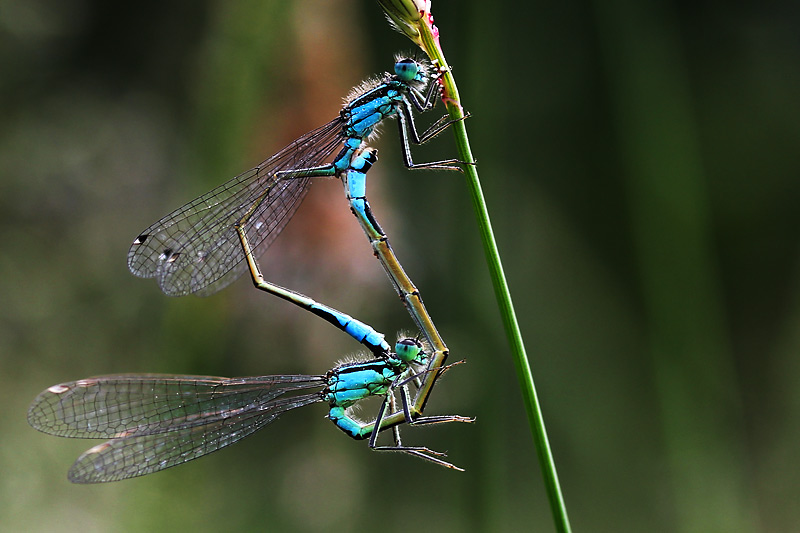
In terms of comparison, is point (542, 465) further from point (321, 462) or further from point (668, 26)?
point (668, 26)

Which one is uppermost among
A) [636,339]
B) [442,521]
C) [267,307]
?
[267,307]

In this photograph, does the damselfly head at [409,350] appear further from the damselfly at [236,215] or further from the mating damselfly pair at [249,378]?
the damselfly at [236,215]

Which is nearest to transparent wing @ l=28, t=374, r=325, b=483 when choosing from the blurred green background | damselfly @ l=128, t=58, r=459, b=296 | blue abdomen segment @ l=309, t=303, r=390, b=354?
blue abdomen segment @ l=309, t=303, r=390, b=354

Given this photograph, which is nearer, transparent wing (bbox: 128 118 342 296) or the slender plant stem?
the slender plant stem

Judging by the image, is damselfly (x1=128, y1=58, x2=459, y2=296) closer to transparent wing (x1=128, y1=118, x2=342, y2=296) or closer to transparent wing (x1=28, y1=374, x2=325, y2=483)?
transparent wing (x1=128, y1=118, x2=342, y2=296)

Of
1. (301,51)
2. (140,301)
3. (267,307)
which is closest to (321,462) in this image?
(267,307)
